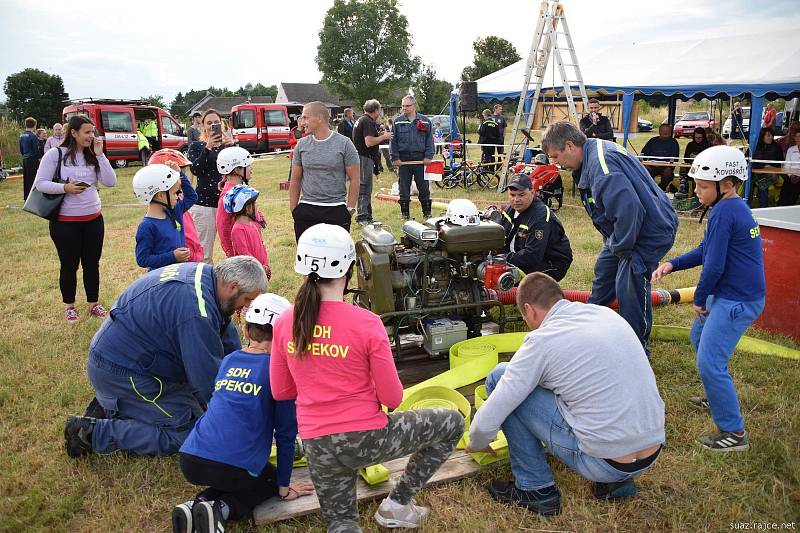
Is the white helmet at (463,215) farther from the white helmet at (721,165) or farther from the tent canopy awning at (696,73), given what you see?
the tent canopy awning at (696,73)

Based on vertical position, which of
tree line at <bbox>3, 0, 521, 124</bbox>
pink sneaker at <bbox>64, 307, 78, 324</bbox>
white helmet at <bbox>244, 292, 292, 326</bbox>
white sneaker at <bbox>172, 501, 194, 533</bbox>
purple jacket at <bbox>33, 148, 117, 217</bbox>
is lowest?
white sneaker at <bbox>172, 501, 194, 533</bbox>

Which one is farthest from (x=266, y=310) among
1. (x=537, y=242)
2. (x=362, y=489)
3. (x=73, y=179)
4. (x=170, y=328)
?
(x=73, y=179)

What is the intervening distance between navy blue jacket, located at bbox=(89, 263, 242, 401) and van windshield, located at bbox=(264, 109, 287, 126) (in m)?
22.9

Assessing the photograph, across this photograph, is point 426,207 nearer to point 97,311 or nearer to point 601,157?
point 97,311

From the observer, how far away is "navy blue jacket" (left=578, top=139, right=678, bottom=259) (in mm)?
3621

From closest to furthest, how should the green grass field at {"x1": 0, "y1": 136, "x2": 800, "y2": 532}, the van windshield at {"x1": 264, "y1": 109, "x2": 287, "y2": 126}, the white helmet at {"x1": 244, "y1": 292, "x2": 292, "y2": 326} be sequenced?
1. the white helmet at {"x1": 244, "y1": 292, "x2": 292, "y2": 326}
2. the green grass field at {"x1": 0, "y1": 136, "x2": 800, "y2": 532}
3. the van windshield at {"x1": 264, "y1": 109, "x2": 287, "y2": 126}

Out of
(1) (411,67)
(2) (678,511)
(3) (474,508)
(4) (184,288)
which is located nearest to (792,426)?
(2) (678,511)

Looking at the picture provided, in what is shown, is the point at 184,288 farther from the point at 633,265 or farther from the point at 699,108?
the point at 699,108

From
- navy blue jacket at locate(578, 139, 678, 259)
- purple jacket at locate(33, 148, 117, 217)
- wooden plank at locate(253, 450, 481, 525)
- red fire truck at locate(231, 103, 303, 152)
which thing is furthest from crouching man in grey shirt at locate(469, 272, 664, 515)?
red fire truck at locate(231, 103, 303, 152)

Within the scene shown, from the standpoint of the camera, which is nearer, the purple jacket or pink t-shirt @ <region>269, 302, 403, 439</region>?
pink t-shirt @ <region>269, 302, 403, 439</region>

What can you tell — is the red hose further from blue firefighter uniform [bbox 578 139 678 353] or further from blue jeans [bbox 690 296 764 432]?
blue jeans [bbox 690 296 764 432]

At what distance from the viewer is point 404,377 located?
4.18 metres

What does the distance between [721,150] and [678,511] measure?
193 cm

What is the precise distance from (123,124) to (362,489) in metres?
21.0
